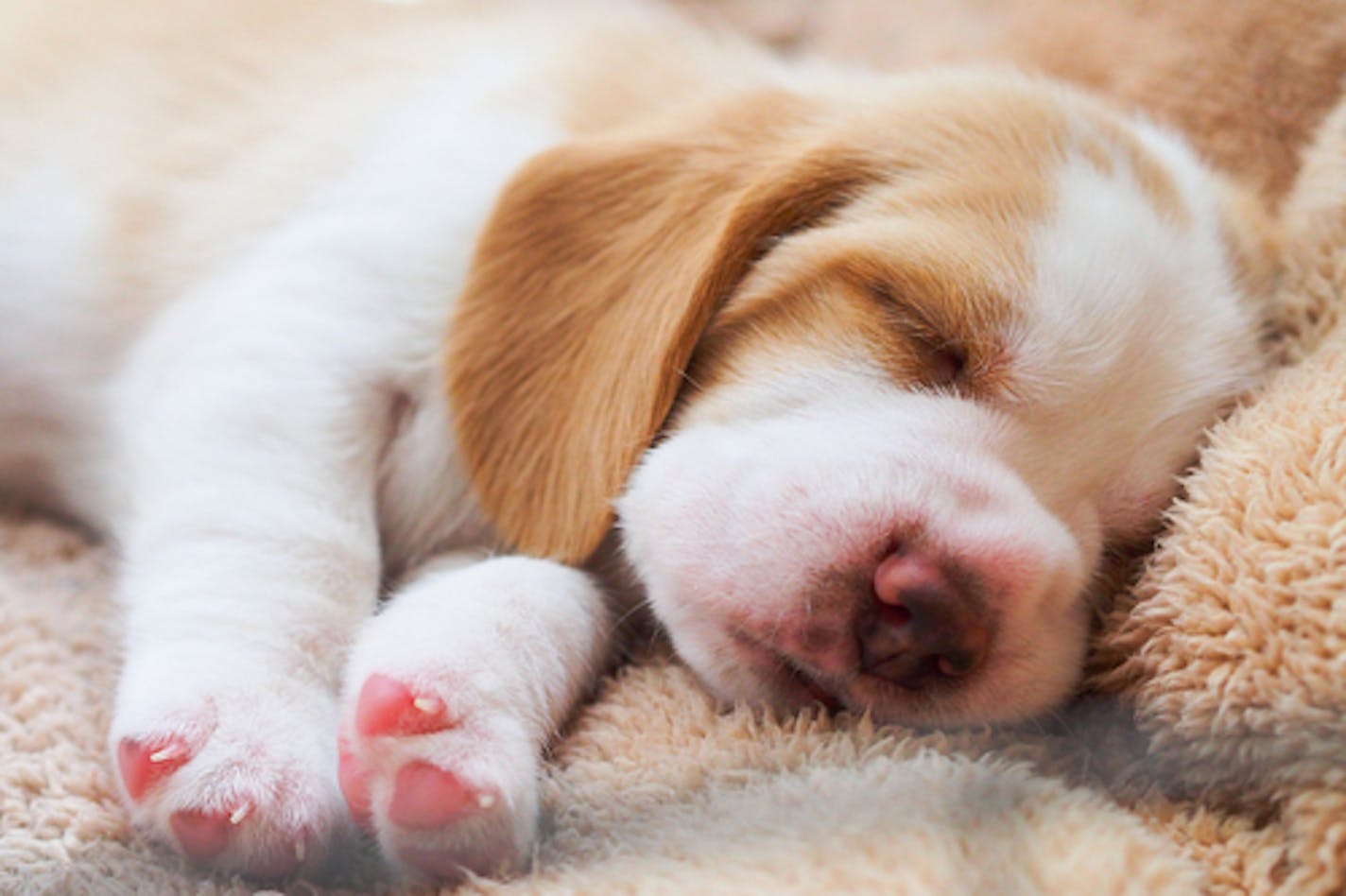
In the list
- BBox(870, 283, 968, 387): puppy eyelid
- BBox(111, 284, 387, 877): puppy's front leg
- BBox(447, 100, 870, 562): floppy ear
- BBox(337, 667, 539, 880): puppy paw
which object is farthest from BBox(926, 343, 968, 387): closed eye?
BBox(111, 284, 387, 877): puppy's front leg

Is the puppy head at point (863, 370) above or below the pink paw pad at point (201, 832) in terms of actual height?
above

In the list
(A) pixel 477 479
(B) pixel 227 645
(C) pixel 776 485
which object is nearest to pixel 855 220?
(C) pixel 776 485

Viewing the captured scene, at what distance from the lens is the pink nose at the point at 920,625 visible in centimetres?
123

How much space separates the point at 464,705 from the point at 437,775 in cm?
9

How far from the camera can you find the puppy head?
1.29m

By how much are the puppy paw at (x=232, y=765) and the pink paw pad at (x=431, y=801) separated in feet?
0.36

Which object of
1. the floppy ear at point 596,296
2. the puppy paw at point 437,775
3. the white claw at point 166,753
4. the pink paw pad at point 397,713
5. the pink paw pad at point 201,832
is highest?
the floppy ear at point 596,296

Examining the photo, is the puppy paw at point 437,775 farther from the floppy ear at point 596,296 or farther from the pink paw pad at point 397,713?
the floppy ear at point 596,296

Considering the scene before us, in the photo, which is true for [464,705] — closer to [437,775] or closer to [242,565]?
[437,775]

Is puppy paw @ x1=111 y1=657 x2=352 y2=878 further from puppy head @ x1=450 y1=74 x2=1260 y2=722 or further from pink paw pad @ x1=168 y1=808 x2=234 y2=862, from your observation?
puppy head @ x1=450 y1=74 x2=1260 y2=722

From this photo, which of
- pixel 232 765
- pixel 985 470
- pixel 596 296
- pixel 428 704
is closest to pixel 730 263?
pixel 596 296

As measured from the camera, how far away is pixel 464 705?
126cm

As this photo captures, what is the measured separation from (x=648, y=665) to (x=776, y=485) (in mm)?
294

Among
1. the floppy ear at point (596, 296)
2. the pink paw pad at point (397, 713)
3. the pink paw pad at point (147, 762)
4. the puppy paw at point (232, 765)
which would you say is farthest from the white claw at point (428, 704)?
the floppy ear at point (596, 296)
